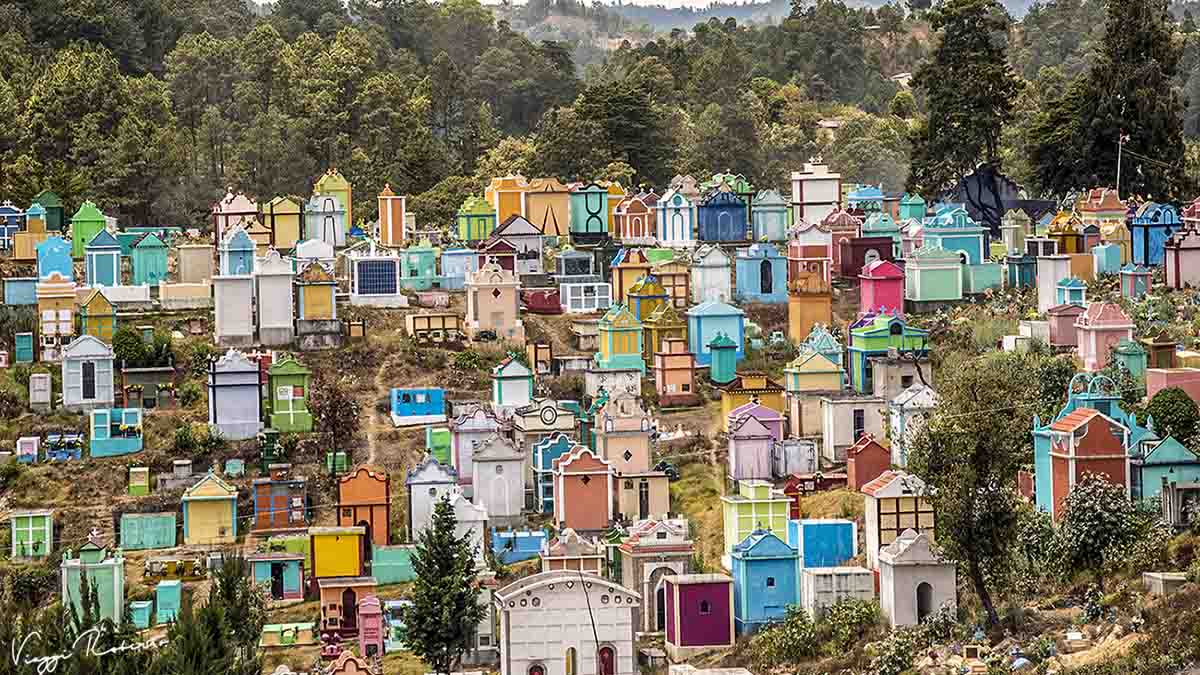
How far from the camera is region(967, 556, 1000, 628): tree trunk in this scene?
35.2m

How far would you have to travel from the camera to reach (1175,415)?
40.4 m

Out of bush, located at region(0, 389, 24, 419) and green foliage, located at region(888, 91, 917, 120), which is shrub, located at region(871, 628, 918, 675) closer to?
bush, located at region(0, 389, 24, 419)

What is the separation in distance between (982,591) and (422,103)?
5001 cm

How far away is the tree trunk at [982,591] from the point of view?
35250mm

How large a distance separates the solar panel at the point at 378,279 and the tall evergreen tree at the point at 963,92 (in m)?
16.4

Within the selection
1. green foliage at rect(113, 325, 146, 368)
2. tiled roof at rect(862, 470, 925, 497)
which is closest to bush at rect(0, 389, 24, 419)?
green foliage at rect(113, 325, 146, 368)

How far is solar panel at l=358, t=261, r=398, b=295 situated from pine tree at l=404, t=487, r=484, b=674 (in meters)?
16.3

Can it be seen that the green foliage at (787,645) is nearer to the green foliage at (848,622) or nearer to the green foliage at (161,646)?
the green foliage at (848,622)

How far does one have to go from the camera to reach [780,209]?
61781mm

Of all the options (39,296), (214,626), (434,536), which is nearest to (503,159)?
(39,296)

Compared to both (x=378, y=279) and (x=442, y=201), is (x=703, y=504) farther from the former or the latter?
(x=442, y=201)

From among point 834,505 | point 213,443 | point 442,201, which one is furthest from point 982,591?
point 442,201

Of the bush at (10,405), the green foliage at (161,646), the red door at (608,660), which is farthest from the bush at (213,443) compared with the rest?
the red door at (608,660)

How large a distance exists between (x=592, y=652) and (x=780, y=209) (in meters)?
24.9
